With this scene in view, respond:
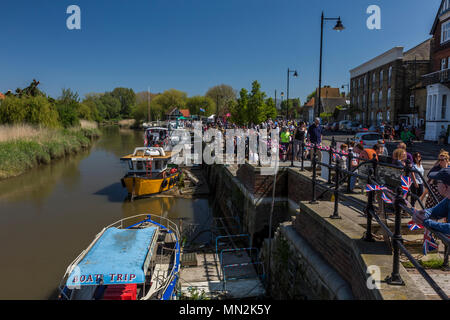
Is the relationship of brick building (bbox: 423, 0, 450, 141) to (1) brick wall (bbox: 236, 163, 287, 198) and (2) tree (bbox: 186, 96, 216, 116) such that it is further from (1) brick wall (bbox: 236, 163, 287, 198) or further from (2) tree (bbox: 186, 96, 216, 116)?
(2) tree (bbox: 186, 96, 216, 116)

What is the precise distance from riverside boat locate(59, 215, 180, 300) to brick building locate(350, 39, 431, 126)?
110ft

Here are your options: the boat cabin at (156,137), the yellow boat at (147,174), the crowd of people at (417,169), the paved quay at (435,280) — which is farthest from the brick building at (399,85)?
the paved quay at (435,280)

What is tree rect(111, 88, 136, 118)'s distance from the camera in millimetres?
138262

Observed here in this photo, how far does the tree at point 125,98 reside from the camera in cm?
13826

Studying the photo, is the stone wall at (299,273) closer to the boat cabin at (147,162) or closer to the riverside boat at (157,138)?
the boat cabin at (147,162)

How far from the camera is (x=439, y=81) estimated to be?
27.7 meters

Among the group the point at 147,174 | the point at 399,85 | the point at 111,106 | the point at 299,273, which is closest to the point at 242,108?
the point at 147,174

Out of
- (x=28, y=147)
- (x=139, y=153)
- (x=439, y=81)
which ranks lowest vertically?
(x=28, y=147)

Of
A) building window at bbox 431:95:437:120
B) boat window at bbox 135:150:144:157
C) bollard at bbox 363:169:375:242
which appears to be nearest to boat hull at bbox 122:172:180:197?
boat window at bbox 135:150:144:157

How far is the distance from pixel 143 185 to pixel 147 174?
3.14 feet

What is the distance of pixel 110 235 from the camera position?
341 inches

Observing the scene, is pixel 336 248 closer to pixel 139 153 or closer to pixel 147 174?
pixel 147 174

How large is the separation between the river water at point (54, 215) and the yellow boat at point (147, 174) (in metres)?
0.66
